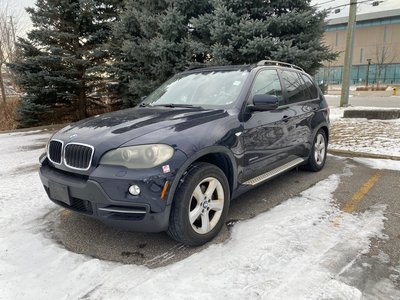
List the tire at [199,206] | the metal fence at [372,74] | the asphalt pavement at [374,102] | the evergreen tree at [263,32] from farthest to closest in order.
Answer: the metal fence at [372,74], the asphalt pavement at [374,102], the evergreen tree at [263,32], the tire at [199,206]

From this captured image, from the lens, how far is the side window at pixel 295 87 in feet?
15.7

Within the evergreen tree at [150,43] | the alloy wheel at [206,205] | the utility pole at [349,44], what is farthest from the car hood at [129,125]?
the utility pole at [349,44]

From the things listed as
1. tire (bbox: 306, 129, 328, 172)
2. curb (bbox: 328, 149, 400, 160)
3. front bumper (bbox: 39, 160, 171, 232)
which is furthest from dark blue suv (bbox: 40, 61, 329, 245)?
curb (bbox: 328, 149, 400, 160)

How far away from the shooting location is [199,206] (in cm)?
308

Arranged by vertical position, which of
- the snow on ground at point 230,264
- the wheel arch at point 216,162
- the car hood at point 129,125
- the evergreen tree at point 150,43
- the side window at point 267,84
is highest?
the evergreen tree at point 150,43

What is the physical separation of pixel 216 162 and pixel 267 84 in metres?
1.47

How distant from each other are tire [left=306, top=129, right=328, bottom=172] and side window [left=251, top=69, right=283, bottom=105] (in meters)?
1.35

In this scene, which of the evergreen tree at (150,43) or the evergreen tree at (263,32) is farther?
the evergreen tree at (150,43)

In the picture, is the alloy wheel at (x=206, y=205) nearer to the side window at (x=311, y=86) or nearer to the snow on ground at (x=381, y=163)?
the side window at (x=311, y=86)

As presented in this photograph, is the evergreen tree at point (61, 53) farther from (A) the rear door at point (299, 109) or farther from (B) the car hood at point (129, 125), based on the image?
(B) the car hood at point (129, 125)

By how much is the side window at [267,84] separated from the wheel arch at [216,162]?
93 centimetres

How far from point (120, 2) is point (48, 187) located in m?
11.3

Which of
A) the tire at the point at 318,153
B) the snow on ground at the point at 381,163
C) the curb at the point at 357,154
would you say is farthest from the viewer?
the curb at the point at 357,154

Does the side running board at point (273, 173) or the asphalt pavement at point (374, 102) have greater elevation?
the side running board at point (273, 173)
